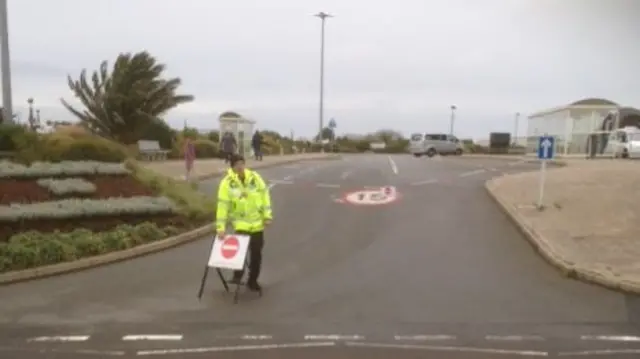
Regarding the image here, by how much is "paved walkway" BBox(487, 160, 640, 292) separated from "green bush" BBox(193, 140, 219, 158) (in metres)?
21.4

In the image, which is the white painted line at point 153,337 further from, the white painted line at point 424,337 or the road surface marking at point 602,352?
the road surface marking at point 602,352

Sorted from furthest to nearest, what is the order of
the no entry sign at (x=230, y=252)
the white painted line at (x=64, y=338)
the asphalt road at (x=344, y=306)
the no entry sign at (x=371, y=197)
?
the no entry sign at (x=371, y=197), the no entry sign at (x=230, y=252), the white painted line at (x=64, y=338), the asphalt road at (x=344, y=306)

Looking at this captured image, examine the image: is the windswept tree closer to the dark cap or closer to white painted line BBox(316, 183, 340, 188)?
white painted line BBox(316, 183, 340, 188)

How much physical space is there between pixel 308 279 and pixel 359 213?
6.65 m

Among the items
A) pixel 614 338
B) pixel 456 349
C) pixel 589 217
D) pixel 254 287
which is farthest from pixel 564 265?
pixel 254 287

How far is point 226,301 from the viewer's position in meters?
9.16

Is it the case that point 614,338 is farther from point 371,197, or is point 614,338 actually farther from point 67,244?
point 371,197

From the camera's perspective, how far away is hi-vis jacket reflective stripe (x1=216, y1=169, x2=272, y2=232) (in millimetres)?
9336

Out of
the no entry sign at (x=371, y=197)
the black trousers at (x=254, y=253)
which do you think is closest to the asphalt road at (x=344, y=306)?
the black trousers at (x=254, y=253)

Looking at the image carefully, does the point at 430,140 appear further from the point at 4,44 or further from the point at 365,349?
the point at 365,349

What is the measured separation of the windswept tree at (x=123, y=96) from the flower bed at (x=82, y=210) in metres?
16.9

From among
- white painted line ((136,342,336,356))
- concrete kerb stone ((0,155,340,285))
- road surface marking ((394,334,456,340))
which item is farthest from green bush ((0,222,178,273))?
road surface marking ((394,334,456,340))

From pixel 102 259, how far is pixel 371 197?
31.9ft

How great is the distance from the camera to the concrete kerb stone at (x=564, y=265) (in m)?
9.76
